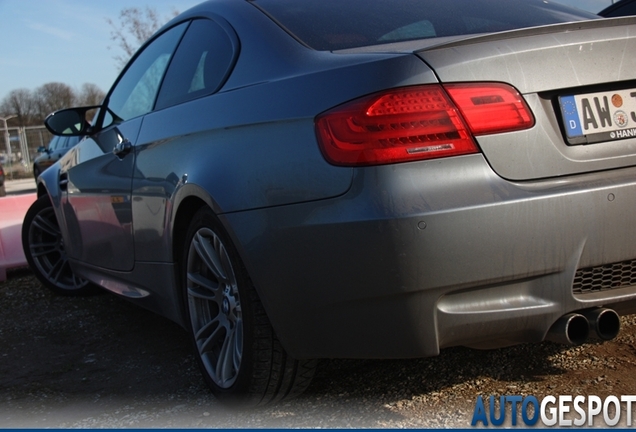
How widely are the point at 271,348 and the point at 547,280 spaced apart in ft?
3.07

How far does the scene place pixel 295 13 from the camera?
306 cm

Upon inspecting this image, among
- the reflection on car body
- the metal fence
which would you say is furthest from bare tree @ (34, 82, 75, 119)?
the reflection on car body

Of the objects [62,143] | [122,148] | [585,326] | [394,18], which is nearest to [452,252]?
[585,326]

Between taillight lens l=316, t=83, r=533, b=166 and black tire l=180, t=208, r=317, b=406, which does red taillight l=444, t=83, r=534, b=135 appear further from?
black tire l=180, t=208, r=317, b=406

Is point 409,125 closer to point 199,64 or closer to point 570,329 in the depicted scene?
point 570,329

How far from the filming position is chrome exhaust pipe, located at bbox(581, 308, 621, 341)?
232 centimetres

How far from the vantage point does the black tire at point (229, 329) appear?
2668 millimetres

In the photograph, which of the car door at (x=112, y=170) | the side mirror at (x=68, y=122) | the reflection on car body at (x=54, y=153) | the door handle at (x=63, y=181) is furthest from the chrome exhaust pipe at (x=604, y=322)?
the reflection on car body at (x=54, y=153)

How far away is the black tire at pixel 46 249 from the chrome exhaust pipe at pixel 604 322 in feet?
12.8

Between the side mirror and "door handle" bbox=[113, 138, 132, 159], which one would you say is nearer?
"door handle" bbox=[113, 138, 132, 159]

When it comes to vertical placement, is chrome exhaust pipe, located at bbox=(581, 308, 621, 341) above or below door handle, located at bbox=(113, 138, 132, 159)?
below

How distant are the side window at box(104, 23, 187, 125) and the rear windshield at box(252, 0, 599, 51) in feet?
2.47

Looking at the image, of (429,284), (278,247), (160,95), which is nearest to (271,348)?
(278,247)

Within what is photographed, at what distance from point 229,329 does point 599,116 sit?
1.47 meters
